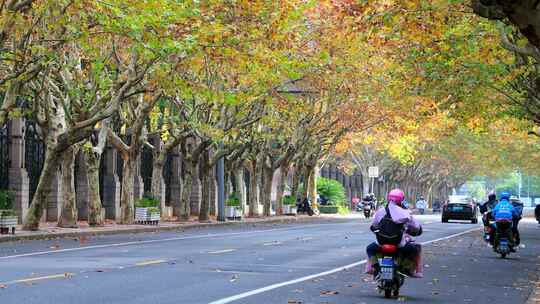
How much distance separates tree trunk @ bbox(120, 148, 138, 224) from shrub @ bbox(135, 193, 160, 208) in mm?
1522

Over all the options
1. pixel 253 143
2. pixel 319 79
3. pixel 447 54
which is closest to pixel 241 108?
pixel 319 79

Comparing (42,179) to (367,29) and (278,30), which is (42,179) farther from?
(367,29)

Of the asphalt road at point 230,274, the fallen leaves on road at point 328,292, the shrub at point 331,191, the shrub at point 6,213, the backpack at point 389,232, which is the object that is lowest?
the fallen leaves on road at point 328,292

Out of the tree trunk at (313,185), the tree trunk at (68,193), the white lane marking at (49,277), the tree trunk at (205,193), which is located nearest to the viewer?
the white lane marking at (49,277)

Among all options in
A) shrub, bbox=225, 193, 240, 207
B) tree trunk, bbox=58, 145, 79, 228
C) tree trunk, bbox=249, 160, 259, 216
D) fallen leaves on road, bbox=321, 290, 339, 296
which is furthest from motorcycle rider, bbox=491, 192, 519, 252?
tree trunk, bbox=249, 160, 259, 216

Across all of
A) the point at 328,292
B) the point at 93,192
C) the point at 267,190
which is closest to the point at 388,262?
the point at 328,292

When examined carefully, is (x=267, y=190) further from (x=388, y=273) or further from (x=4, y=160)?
(x=388, y=273)

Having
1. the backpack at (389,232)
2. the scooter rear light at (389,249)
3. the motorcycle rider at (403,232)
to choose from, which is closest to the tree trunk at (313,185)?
the motorcycle rider at (403,232)

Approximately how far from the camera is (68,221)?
36000 millimetres

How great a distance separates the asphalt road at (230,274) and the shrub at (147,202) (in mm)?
13766

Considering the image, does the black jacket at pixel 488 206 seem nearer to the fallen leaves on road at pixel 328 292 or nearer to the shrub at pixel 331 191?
the fallen leaves on road at pixel 328 292

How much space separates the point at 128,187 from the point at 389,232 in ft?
86.6

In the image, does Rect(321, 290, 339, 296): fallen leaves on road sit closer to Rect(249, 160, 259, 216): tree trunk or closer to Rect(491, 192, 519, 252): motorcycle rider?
Rect(491, 192, 519, 252): motorcycle rider

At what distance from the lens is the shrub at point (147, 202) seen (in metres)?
42.1
